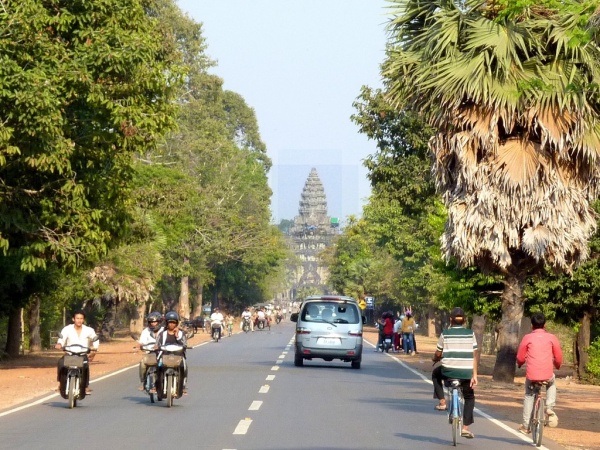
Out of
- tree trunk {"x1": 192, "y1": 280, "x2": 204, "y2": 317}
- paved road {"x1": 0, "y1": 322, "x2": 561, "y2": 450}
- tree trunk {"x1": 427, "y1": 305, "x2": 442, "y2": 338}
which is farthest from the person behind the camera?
tree trunk {"x1": 192, "y1": 280, "x2": 204, "y2": 317}

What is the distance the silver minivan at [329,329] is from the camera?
1217 inches

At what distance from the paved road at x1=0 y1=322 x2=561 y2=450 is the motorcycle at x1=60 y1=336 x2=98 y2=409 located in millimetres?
264

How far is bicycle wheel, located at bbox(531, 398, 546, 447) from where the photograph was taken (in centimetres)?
1408

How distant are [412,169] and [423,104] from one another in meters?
6.60

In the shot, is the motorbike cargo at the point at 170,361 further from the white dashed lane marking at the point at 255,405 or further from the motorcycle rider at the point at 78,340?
the white dashed lane marking at the point at 255,405

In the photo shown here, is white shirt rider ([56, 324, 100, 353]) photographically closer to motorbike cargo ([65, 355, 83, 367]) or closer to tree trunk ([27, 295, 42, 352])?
motorbike cargo ([65, 355, 83, 367])

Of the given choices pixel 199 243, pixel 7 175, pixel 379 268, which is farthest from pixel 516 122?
pixel 379 268

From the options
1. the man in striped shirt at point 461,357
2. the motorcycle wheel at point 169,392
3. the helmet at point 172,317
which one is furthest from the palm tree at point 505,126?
the man in striped shirt at point 461,357

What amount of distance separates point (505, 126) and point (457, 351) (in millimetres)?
11296

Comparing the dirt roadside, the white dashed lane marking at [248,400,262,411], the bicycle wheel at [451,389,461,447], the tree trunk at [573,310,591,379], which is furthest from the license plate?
the bicycle wheel at [451,389,461,447]

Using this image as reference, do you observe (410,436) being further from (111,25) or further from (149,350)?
(111,25)

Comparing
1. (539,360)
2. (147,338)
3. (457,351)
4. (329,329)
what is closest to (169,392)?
(147,338)

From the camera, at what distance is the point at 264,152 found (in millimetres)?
105812

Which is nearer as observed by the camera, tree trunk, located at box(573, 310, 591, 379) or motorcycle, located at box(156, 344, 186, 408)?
motorcycle, located at box(156, 344, 186, 408)
